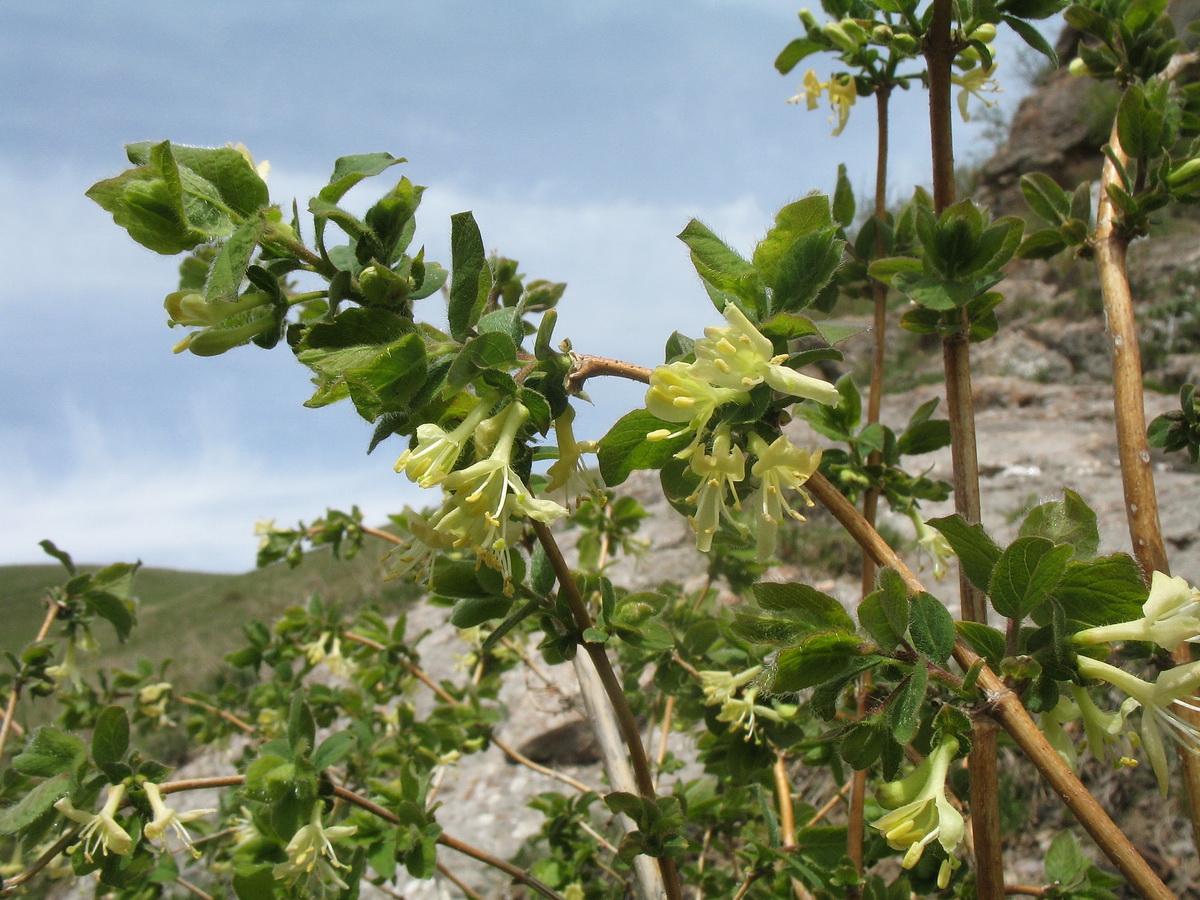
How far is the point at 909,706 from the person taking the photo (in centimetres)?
61

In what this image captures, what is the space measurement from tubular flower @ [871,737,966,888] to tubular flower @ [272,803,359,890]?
87 cm

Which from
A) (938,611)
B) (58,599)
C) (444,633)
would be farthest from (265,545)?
(444,633)

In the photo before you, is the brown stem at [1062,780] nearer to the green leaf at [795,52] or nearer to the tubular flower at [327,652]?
the green leaf at [795,52]

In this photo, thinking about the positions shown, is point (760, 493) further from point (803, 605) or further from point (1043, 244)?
point (1043, 244)

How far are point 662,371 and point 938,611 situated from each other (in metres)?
0.32

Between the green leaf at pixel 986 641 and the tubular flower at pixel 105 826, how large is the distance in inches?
45.0

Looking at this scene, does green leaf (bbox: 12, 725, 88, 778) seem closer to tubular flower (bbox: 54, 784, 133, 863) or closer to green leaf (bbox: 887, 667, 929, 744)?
tubular flower (bbox: 54, 784, 133, 863)

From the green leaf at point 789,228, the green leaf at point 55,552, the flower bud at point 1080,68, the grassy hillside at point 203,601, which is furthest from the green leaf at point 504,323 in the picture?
the grassy hillside at point 203,601

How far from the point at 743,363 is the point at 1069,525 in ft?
1.14

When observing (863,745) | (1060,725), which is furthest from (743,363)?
(1060,725)

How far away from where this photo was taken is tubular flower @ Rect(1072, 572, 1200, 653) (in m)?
0.63

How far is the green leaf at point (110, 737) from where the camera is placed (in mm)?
1134

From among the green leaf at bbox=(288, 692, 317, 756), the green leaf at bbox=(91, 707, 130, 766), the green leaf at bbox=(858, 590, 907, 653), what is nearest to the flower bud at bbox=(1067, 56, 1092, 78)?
the green leaf at bbox=(858, 590, 907, 653)

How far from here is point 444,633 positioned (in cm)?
604
